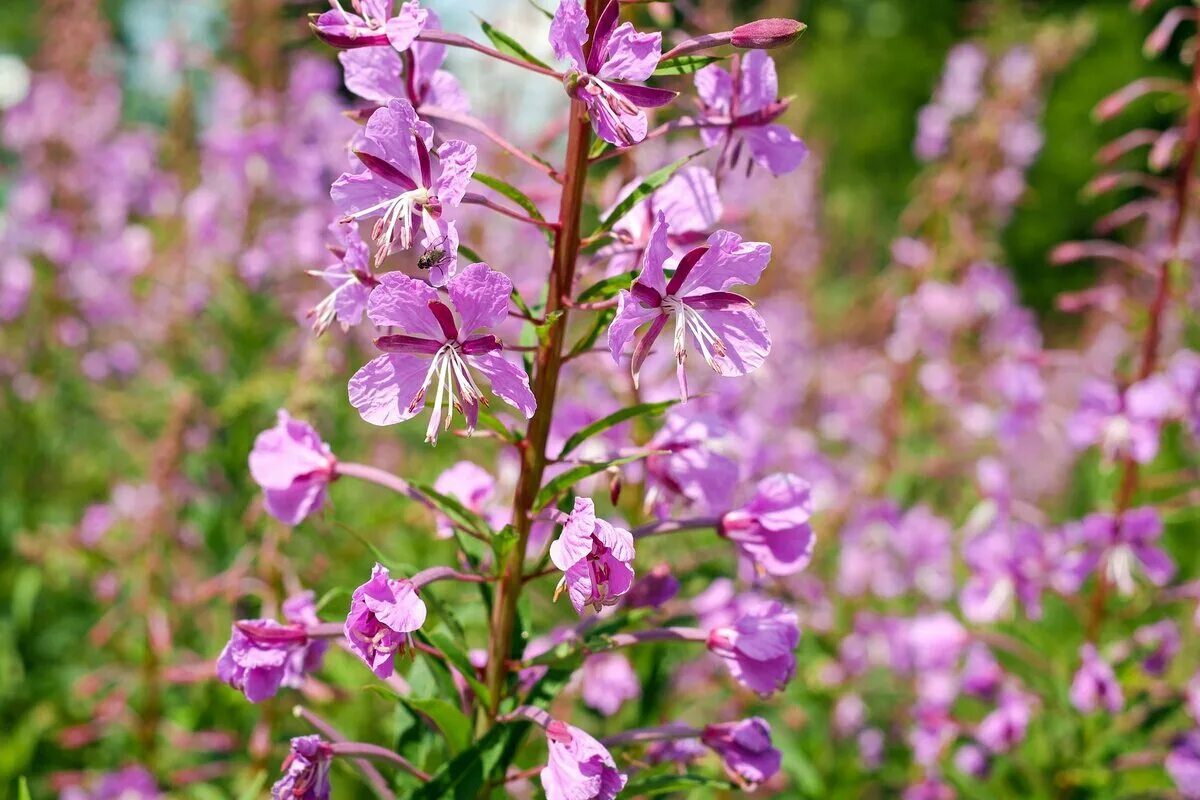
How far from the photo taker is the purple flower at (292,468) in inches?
58.6

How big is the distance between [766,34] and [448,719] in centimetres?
103

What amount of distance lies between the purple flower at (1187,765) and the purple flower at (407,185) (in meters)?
2.27

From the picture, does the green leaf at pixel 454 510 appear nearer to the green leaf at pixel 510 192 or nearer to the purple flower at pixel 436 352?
the purple flower at pixel 436 352

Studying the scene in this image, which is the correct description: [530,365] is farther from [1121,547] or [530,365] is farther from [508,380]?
[1121,547]

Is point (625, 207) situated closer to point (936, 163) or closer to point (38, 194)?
point (936, 163)

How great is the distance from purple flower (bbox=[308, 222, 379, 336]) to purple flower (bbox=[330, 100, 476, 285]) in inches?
4.3

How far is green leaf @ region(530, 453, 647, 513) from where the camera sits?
1326mm

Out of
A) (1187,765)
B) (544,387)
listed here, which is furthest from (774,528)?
(1187,765)

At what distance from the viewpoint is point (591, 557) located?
3.97 feet

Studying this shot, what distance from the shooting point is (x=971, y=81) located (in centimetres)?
489

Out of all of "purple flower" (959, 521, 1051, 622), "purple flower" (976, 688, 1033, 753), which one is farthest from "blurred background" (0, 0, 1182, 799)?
"purple flower" (959, 521, 1051, 622)

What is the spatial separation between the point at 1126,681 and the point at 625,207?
225 cm

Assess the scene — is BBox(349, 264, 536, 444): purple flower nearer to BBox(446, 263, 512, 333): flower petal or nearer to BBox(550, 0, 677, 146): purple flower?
BBox(446, 263, 512, 333): flower petal

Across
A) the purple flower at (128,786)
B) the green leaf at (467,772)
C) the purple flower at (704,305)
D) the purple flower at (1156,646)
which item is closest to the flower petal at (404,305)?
the purple flower at (704,305)
